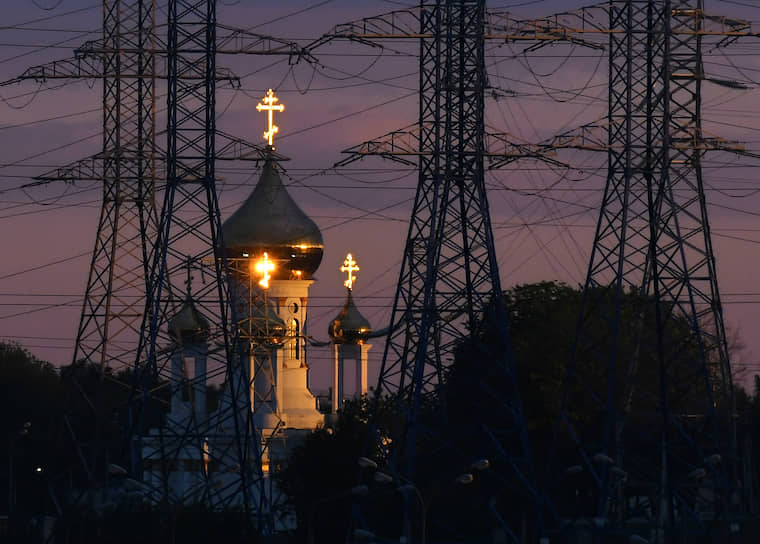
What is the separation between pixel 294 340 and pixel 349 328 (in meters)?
4.14

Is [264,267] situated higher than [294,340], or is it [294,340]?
[264,267]

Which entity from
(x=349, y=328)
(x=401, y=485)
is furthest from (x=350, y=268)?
(x=401, y=485)

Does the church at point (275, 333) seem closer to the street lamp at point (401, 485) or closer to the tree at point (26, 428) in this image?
the tree at point (26, 428)

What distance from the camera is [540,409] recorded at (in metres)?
85.7

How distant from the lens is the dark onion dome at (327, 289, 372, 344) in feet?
A: 381

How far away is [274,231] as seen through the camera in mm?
109812

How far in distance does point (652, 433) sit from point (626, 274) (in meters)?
13.3

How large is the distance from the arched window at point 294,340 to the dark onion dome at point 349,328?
7.26 ft

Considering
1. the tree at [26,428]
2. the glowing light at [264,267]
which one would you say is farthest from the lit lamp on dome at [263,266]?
the tree at [26,428]

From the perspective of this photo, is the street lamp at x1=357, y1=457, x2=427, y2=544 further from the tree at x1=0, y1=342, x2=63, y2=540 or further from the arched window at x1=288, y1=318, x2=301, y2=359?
the arched window at x1=288, y1=318, x2=301, y2=359

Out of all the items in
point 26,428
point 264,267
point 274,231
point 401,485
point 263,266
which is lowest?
point 401,485

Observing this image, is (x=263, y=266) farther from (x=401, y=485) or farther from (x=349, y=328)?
(x=401, y=485)

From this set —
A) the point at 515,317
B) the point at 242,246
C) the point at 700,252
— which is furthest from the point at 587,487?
the point at 242,246

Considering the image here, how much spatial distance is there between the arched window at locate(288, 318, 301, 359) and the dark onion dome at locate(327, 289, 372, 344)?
2.21 m
